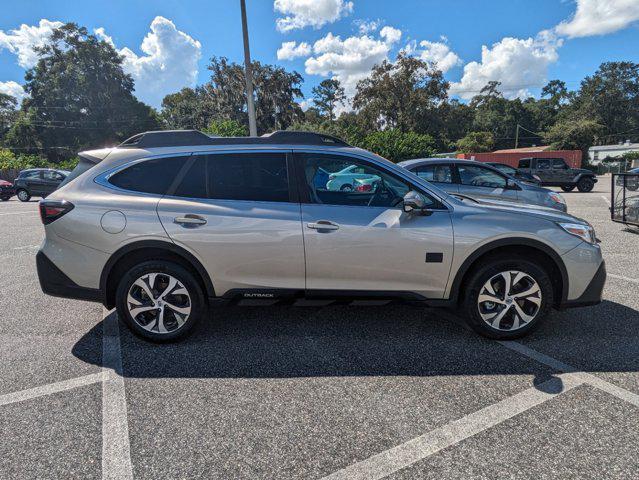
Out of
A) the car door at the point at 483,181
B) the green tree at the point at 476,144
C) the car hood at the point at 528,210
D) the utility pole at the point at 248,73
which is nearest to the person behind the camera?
the car hood at the point at 528,210

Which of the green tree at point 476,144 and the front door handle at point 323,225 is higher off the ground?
the green tree at point 476,144

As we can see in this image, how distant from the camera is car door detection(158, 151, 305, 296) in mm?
3236

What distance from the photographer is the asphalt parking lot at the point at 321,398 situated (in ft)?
6.97

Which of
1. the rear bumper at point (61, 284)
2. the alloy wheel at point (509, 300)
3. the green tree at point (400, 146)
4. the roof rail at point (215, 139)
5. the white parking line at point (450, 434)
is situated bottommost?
the white parking line at point (450, 434)

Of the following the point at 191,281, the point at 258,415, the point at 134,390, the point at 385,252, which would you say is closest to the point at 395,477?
the point at 258,415

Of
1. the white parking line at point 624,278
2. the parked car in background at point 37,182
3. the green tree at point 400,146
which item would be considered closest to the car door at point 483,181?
the white parking line at point 624,278

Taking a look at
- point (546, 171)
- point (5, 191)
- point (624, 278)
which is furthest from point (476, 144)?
point (624, 278)

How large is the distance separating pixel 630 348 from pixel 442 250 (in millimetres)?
1764

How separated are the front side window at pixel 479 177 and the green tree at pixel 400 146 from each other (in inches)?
575

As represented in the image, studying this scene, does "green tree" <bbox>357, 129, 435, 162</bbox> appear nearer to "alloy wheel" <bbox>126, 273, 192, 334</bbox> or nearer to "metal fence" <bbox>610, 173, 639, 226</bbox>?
"metal fence" <bbox>610, 173, 639, 226</bbox>

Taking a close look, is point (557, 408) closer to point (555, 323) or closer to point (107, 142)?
point (555, 323)

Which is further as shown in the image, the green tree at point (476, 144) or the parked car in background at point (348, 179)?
the green tree at point (476, 144)

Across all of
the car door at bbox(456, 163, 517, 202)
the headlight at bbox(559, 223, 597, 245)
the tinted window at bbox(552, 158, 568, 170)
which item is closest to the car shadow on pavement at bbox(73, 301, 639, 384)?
the headlight at bbox(559, 223, 597, 245)

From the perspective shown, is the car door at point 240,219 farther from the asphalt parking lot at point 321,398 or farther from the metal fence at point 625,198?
the metal fence at point 625,198
